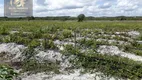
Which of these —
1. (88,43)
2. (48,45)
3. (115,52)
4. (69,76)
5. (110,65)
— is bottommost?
(69,76)

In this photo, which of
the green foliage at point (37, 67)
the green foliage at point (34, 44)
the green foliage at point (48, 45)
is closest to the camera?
the green foliage at point (37, 67)

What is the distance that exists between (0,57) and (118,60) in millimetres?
4602

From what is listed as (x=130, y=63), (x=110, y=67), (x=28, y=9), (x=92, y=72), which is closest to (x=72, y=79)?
(x=92, y=72)

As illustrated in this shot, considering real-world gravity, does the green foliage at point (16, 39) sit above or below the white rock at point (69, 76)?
above

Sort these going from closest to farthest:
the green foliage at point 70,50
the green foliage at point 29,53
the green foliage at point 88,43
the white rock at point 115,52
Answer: the white rock at point 115,52 < the green foliage at point 70,50 < the green foliage at point 29,53 < the green foliage at point 88,43

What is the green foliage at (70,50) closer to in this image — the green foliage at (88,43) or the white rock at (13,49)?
the green foliage at (88,43)

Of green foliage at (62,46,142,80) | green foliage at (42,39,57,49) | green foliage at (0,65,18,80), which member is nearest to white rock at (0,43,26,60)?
green foliage at (42,39,57,49)

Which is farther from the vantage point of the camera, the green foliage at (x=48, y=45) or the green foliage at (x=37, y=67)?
the green foliage at (x=48, y=45)

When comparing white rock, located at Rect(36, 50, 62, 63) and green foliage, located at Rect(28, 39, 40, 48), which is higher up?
green foliage, located at Rect(28, 39, 40, 48)

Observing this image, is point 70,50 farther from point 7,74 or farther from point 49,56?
point 7,74

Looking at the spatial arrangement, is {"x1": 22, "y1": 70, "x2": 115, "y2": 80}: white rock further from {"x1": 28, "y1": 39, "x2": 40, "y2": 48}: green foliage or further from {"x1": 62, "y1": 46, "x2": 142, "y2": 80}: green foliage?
{"x1": 28, "y1": 39, "x2": 40, "y2": 48}: green foliage

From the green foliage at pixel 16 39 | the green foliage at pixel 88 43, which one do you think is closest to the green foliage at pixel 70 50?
the green foliage at pixel 88 43

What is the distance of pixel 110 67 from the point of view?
26.1ft

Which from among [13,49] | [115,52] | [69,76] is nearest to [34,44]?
[13,49]
